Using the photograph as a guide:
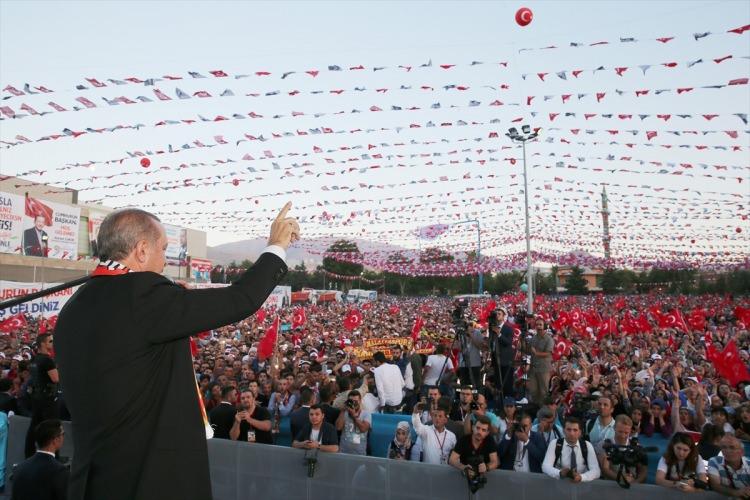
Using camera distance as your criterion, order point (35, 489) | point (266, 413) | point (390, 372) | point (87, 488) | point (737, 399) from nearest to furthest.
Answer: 1. point (87, 488)
2. point (35, 489)
3. point (266, 413)
4. point (737, 399)
5. point (390, 372)

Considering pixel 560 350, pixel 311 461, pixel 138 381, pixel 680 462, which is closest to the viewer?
pixel 138 381

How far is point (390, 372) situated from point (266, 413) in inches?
109

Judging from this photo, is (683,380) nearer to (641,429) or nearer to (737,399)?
(737,399)

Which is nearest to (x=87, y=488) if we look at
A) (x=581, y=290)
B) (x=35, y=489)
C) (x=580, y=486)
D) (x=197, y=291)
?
(x=197, y=291)

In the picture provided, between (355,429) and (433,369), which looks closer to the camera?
(355,429)

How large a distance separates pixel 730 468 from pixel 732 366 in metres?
6.80

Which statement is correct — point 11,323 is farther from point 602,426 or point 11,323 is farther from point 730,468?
point 730,468

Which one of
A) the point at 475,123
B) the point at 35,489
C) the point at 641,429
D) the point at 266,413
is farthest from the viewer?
the point at 475,123

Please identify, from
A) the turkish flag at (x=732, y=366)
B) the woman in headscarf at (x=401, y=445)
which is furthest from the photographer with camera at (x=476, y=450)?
the turkish flag at (x=732, y=366)

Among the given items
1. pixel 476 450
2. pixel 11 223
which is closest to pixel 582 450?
pixel 476 450

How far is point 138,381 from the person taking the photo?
1704mm

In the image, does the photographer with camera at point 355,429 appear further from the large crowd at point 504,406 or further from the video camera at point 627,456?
the video camera at point 627,456

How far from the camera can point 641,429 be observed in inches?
313

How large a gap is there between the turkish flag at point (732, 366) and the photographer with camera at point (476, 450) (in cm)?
729
